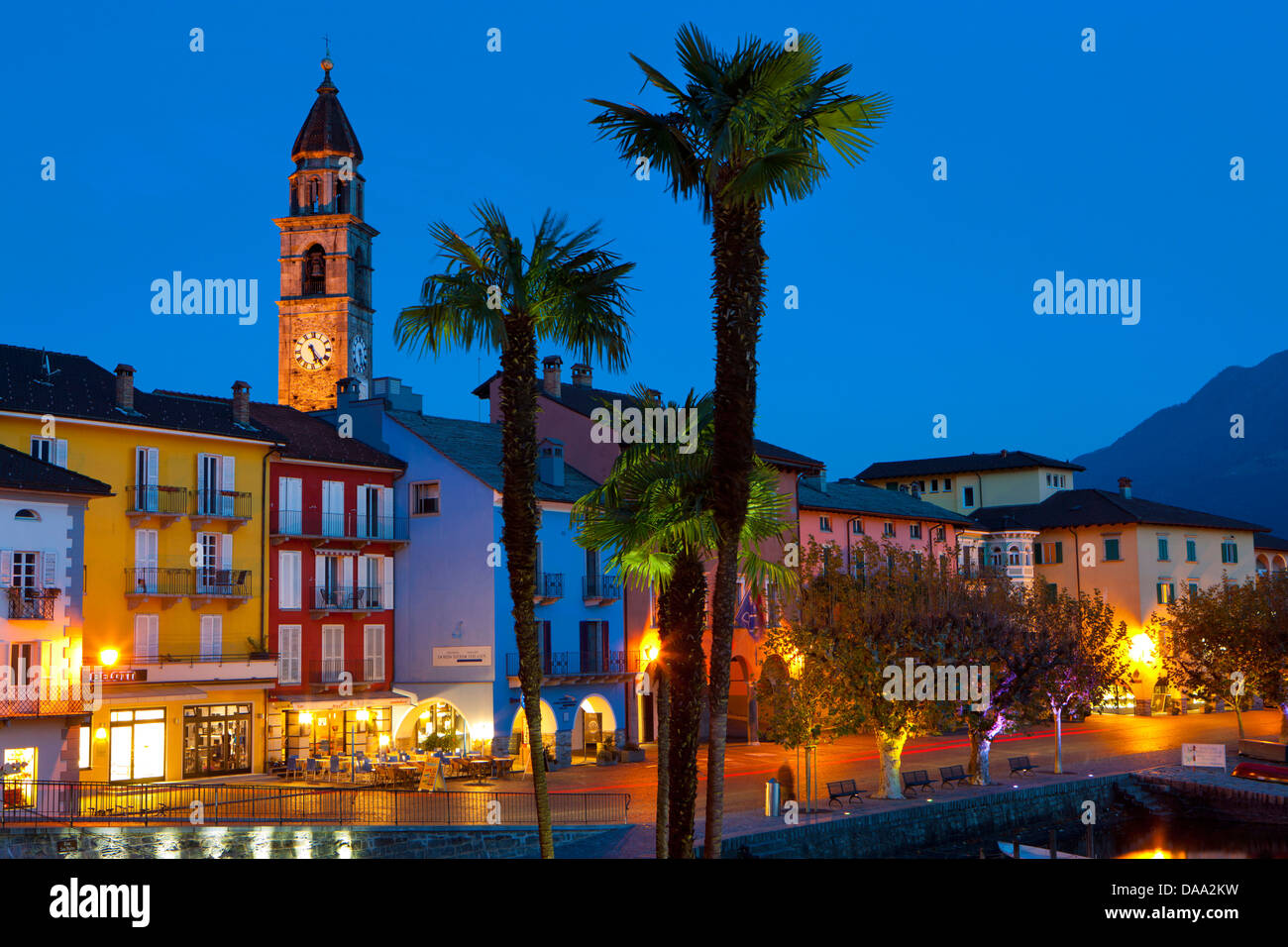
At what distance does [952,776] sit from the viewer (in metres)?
46.0

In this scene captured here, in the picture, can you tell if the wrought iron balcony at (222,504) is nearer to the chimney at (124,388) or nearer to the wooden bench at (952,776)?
the chimney at (124,388)

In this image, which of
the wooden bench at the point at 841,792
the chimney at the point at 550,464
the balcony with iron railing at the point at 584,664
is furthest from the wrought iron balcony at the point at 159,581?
the wooden bench at the point at 841,792

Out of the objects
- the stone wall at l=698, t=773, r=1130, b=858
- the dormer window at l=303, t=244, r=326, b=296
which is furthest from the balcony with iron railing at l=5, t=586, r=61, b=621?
the dormer window at l=303, t=244, r=326, b=296

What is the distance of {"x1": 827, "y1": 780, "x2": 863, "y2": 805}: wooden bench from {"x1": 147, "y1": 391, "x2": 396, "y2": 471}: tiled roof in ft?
76.3

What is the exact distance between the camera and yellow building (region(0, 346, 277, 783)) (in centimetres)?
4512

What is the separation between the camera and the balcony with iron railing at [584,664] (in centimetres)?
5378

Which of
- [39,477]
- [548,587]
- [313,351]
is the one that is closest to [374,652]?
[548,587]

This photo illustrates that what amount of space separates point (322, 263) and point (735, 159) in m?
89.4

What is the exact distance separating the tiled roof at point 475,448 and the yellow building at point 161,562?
23.4 ft

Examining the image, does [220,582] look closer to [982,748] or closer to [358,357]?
[982,748]

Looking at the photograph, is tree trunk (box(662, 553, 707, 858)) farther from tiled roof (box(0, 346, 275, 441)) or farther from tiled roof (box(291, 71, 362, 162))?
tiled roof (box(291, 71, 362, 162))

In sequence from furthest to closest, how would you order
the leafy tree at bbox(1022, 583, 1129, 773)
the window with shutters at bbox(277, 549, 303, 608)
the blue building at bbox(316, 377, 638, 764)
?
the blue building at bbox(316, 377, 638, 764)
the window with shutters at bbox(277, 549, 303, 608)
the leafy tree at bbox(1022, 583, 1129, 773)

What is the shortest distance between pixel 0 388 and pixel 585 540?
2821 centimetres

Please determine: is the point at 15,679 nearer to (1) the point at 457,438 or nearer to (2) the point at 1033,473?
(1) the point at 457,438
